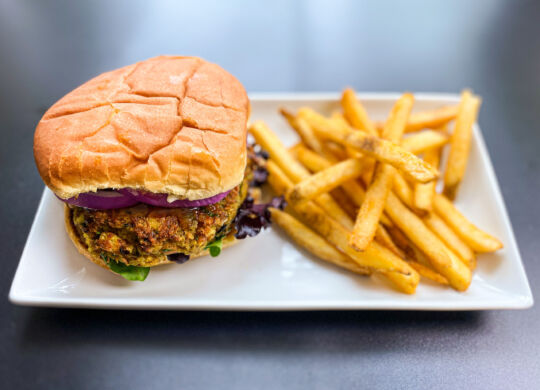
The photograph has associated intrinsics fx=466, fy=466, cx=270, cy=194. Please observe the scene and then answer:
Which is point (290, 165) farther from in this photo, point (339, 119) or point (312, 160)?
point (339, 119)

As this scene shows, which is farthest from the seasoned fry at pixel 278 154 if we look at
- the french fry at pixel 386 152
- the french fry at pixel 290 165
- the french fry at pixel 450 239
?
the french fry at pixel 450 239

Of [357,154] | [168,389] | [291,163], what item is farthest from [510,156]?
[168,389]

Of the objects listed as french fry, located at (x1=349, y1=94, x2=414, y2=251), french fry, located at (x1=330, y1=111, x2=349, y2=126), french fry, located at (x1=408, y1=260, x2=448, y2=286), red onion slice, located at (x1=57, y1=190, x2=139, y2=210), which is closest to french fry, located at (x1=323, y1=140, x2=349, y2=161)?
french fry, located at (x1=330, y1=111, x2=349, y2=126)

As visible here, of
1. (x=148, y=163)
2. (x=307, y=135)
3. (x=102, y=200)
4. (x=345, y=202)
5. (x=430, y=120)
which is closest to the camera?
(x=148, y=163)

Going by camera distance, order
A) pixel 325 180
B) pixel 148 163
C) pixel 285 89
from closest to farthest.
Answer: pixel 148 163
pixel 325 180
pixel 285 89

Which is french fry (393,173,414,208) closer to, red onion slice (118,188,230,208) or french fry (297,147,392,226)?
french fry (297,147,392,226)

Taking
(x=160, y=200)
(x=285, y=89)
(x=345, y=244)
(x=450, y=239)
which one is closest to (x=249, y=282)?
(x=345, y=244)

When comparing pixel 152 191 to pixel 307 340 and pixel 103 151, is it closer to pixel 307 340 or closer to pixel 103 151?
pixel 103 151
